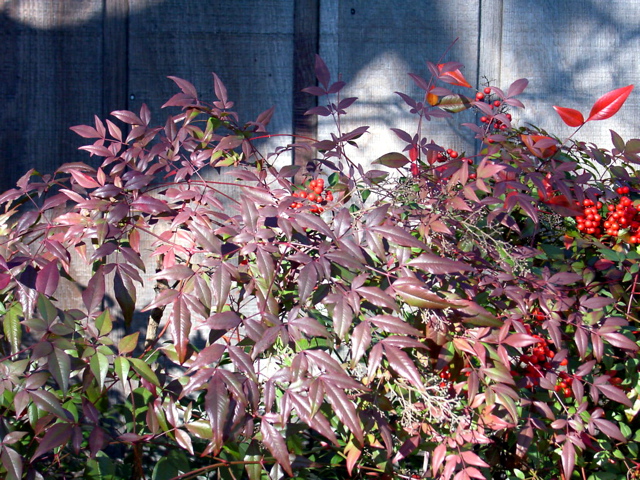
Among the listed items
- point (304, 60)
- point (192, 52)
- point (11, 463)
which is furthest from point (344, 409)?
point (192, 52)

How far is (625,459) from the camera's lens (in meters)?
1.60

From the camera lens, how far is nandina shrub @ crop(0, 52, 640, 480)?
102cm

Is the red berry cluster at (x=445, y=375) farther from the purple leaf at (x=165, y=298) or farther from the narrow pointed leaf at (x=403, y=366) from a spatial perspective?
the purple leaf at (x=165, y=298)

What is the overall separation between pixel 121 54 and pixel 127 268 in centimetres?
152

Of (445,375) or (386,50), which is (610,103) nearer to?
(445,375)

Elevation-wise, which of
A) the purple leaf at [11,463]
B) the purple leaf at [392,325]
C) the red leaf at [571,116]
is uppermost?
the red leaf at [571,116]

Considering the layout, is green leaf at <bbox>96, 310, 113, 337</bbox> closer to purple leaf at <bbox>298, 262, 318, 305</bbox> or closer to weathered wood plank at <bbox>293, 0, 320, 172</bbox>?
purple leaf at <bbox>298, 262, 318, 305</bbox>

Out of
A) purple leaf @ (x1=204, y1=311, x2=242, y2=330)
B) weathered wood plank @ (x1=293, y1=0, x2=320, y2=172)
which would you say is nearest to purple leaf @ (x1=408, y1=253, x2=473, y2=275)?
purple leaf @ (x1=204, y1=311, x2=242, y2=330)

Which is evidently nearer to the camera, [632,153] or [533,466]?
[632,153]

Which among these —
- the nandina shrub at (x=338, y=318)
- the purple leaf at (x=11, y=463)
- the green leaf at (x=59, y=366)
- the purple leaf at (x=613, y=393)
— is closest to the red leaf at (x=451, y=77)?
the nandina shrub at (x=338, y=318)

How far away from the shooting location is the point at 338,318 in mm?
1008

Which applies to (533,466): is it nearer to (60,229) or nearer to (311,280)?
(311,280)

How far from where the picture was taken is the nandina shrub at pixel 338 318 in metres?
1.02

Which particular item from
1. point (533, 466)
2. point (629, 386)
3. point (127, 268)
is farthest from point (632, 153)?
point (127, 268)
